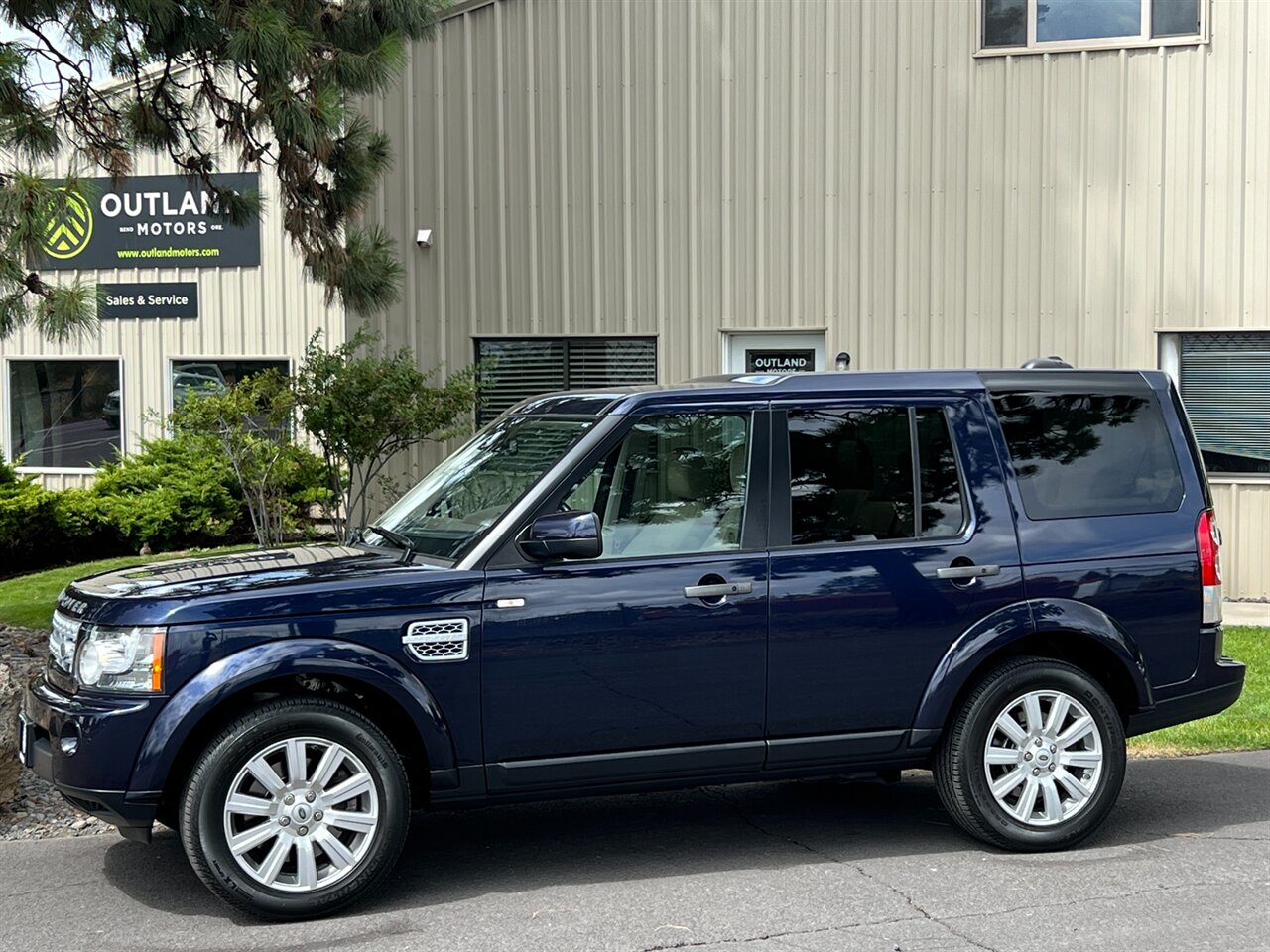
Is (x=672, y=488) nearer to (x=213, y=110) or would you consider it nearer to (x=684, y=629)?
(x=684, y=629)

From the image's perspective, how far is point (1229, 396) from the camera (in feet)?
42.3

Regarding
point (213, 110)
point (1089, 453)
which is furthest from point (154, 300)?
point (1089, 453)

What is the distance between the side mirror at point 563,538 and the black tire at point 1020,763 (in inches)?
68.2

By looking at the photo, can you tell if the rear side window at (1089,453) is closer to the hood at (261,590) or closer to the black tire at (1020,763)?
the black tire at (1020,763)

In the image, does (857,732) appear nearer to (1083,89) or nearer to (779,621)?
(779,621)

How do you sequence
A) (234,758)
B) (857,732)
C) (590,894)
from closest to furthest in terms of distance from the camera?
(234,758)
(590,894)
(857,732)

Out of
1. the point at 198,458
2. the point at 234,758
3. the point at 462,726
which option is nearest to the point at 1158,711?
the point at 462,726

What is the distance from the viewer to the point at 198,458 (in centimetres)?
1523

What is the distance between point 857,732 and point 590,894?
49.2 inches

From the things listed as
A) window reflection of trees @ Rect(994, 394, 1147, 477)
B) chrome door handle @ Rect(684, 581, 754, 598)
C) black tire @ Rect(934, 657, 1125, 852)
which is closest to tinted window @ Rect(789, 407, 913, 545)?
chrome door handle @ Rect(684, 581, 754, 598)

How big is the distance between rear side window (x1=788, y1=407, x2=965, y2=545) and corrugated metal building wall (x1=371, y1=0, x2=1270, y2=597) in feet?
23.7

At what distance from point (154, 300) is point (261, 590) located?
39.9 feet

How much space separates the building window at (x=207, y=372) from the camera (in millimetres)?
16484

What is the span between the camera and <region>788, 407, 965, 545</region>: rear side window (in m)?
6.06
